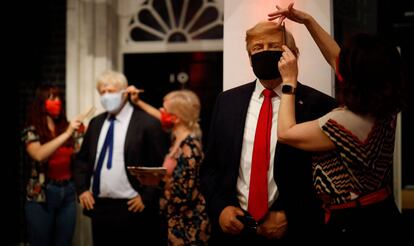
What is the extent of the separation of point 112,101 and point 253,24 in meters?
1.46

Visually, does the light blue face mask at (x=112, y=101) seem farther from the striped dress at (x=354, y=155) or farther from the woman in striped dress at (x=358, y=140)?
the striped dress at (x=354, y=155)

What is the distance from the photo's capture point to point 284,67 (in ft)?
6.44

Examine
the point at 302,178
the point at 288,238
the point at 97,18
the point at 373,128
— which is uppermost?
the point at 97,18

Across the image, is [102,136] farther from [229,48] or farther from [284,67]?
[284,67]

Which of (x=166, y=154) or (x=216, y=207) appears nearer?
(x=216, y=207)

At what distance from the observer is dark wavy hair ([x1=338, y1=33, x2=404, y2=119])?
1720 millimetres

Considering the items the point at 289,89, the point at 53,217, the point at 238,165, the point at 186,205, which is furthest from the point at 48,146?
the point at 289,89

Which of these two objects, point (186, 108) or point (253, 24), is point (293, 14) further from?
point (186, 108)

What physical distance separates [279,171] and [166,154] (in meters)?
1.71

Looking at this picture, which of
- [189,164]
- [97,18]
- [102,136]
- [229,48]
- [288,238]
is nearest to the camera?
[288,238]

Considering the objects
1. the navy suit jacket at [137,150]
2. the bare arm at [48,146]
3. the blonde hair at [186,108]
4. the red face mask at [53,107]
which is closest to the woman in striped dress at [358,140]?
→ the blonde hair at [186,108]

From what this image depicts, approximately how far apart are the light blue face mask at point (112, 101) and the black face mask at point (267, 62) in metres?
1.77

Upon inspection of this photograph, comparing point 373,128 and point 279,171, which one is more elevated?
point 373,128

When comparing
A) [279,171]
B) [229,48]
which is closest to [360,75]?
[279,171]
